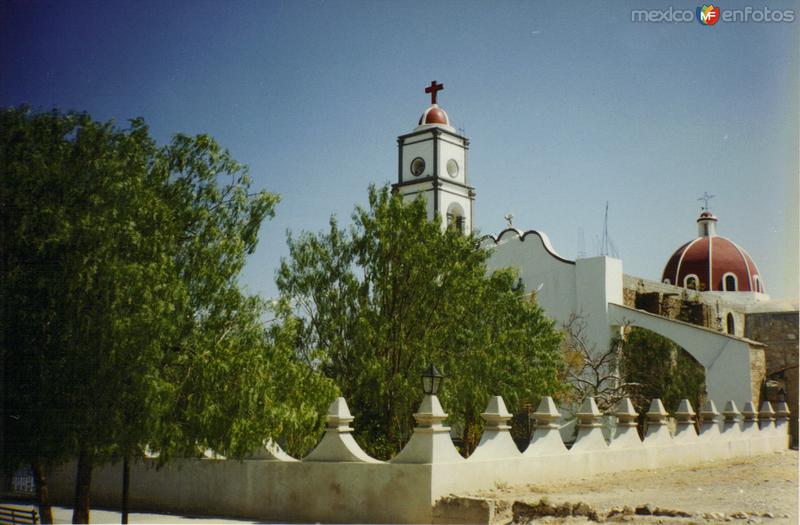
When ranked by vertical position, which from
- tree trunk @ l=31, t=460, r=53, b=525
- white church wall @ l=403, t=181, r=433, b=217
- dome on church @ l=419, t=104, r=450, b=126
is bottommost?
tree trunk @ l=31, t=460, r=53, b=525

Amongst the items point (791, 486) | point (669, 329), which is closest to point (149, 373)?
point (791, 486)

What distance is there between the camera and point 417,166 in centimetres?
3825

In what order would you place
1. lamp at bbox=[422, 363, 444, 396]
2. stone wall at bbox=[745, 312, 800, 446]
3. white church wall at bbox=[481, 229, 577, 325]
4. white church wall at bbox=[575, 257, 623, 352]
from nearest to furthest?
1. lamp at bbox=[422, 363, 444, 396]
2. stone wall at bbox=[745, 312, 800, 446]
3. white church wall at bbox=[575, 257, 623, 352]
4. white church wall at bbox=[481, 229, 577, 325]

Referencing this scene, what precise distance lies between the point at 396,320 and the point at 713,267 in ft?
88.7


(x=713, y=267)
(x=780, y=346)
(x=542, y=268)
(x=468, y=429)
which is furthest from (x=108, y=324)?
(x=713, y=267)

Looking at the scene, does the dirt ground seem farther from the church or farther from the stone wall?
the stone wall

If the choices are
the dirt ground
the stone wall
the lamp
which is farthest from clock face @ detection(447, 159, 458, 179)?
the lamp

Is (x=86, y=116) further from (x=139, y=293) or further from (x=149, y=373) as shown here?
(x=149, y=373)

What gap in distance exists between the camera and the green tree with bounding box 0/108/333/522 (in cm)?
960

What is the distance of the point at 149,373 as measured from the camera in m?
9.71

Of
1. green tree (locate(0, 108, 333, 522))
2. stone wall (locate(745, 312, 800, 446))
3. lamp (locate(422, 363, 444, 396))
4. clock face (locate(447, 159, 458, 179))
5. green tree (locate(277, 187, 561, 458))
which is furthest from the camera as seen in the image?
clock face (locate(447, 159, 458, 179))

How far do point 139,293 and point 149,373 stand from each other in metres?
0.98

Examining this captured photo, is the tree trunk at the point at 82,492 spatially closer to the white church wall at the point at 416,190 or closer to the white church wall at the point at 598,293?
the white church wall at the point at 598,293

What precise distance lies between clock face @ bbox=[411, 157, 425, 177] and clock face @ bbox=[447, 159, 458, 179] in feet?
4.21
